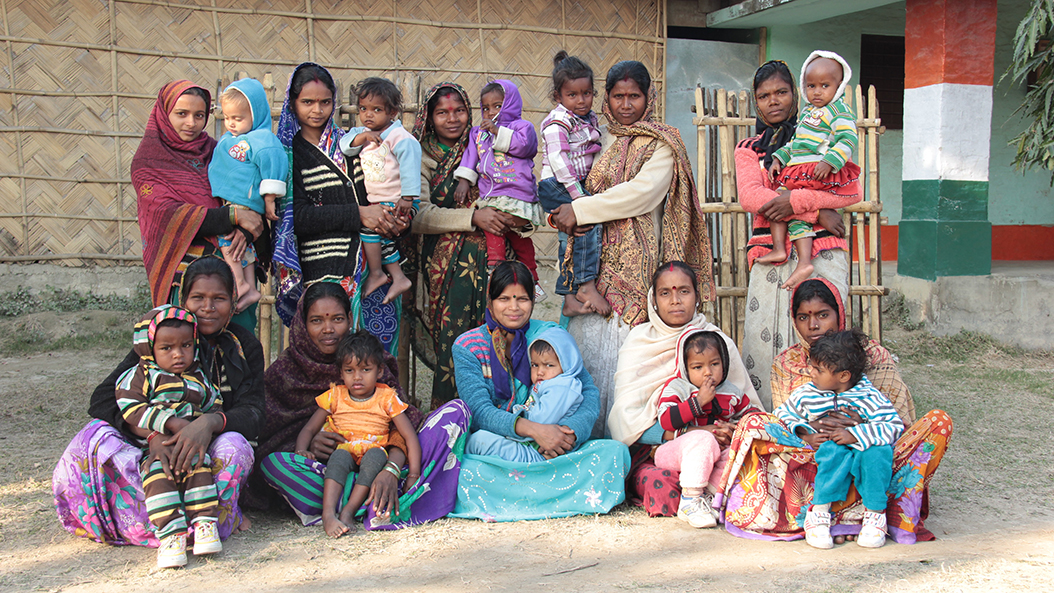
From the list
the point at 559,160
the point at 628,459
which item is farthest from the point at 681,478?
the point at 559,160

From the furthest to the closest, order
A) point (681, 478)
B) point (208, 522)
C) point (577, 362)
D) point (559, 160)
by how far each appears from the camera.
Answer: point (559, 160)
point (577, 362)
point (681, 478)
point (208, 522)

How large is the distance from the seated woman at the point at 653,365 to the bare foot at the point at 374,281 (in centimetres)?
122

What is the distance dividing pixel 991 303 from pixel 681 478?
4.95m

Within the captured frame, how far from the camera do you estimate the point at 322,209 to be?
148 inches

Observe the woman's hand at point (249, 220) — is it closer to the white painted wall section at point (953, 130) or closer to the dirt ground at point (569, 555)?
the dirt ground at point (569, 555)

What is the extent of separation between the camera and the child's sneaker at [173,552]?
2717 millimetres

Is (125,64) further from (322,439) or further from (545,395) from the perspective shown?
(545,395)

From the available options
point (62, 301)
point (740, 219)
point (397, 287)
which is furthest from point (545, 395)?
point (62, 301)

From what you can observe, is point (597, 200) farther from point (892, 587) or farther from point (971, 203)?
point (971, 203)

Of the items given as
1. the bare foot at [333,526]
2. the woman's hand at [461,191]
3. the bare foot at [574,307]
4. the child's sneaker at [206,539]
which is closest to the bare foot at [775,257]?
the bare foot at [574,307]

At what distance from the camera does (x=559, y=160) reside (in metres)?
3.82

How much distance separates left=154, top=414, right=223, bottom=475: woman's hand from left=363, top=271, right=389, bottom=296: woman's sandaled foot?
113cm

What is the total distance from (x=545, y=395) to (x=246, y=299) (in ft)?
4.64

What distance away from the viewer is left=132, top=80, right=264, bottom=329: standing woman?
11.5 feet
